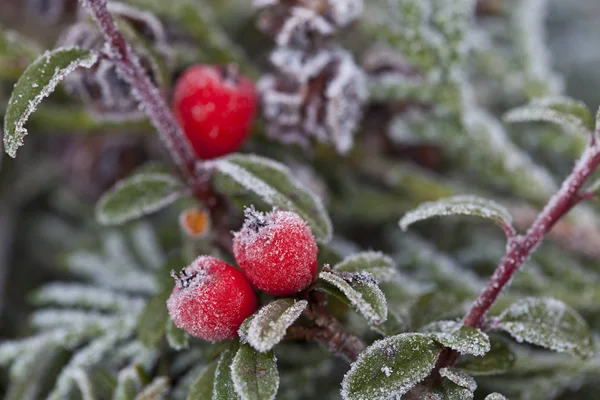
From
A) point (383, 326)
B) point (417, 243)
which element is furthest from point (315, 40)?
point (383, 326)

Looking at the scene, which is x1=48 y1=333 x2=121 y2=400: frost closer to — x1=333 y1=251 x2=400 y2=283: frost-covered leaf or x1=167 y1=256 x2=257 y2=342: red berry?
x1=167 y1=256 x2=257 y2=342: red berry

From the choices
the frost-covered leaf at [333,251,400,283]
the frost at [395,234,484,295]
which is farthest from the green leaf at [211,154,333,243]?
the frost at [395,234,484,295]

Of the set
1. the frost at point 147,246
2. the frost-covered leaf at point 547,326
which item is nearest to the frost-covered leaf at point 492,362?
the frost-covered leaf at point 547,326

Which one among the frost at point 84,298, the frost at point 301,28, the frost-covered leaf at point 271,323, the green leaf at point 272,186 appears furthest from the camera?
the frost at point 84,298

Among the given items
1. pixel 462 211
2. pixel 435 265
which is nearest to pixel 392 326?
Result: pixel 462 211

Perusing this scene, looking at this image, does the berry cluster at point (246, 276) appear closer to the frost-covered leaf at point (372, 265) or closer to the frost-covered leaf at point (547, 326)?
the frost-covered leaf at point (372, 265)

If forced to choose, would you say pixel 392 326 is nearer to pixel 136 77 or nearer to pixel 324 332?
pixel 324 332
